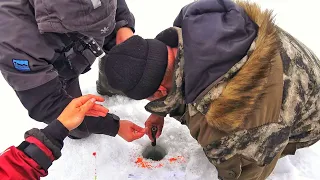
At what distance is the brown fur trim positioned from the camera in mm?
937

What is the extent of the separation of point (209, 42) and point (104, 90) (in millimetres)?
900

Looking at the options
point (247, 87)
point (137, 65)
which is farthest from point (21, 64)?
point (247, 87)

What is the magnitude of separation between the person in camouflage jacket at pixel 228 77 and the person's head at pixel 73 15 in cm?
17

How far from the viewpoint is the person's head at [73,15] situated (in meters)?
1.04

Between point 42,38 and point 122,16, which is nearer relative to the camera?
point 42,38

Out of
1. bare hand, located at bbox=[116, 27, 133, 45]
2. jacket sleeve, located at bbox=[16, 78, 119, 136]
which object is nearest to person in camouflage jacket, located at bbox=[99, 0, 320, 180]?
jacket sleeve, located at bbox=[16, 78, 119, 136]

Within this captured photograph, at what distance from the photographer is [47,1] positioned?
1049 mm

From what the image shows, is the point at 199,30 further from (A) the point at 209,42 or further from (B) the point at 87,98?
(B) the point at 87,98

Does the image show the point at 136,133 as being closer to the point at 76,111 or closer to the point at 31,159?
the point at 76,111

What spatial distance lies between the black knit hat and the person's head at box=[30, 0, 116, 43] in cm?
17

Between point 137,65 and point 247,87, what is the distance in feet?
0.98

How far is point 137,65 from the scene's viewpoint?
961mm

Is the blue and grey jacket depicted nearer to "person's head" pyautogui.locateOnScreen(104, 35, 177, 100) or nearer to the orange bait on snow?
"person's head" pyautogui.locateOnScreen(104, 35, 177, 100)

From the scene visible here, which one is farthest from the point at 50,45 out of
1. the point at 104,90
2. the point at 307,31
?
the point at 307,31
